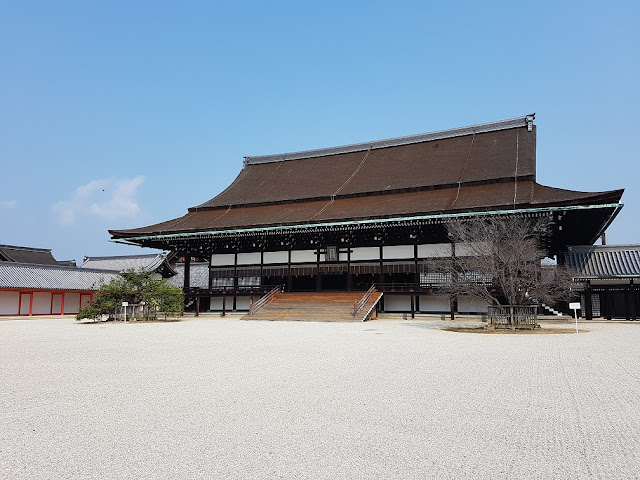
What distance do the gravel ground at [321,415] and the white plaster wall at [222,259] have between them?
1533 cm

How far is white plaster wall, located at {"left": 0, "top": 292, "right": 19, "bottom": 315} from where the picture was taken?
25.6 m

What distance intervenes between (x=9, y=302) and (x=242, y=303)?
13.1 metres

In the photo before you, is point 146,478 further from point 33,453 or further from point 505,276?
point 505,276

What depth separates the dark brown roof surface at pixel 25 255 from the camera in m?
36.6

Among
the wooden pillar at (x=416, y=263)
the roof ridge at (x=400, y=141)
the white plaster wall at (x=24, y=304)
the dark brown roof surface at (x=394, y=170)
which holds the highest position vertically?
the roof ridge at (x=400, y=141)

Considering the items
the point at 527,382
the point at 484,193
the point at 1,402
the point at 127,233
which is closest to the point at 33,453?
the point at 1,402

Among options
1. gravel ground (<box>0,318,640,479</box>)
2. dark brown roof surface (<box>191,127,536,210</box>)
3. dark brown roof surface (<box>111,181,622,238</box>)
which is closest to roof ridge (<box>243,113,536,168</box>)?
dark brown roof surface (<box>191,127,536,210</box>)

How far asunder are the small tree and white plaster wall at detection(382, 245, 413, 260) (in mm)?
9223

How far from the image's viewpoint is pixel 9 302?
2592cm

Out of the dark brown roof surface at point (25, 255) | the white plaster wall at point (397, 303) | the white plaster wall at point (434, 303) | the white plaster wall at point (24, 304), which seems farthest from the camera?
the dark brown roof surface at point (25, 255)

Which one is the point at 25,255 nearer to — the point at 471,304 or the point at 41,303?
the point at 41,303

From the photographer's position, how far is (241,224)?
22391mm

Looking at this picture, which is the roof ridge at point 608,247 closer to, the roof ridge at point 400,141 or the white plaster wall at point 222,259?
the roof ridge at point 400,141

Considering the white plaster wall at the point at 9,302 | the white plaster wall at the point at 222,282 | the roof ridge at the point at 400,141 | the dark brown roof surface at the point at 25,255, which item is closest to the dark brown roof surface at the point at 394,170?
the roof ridge at the point at 400,141
